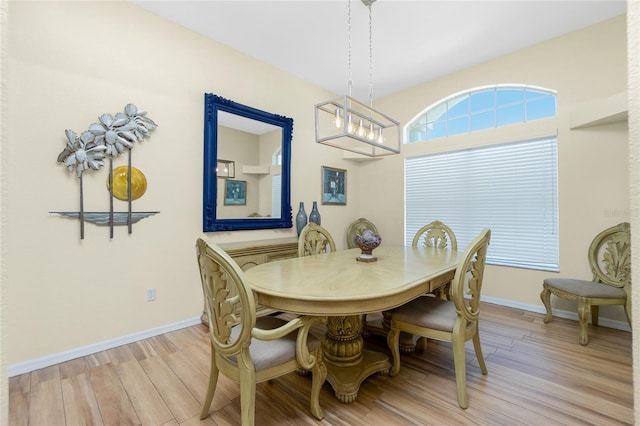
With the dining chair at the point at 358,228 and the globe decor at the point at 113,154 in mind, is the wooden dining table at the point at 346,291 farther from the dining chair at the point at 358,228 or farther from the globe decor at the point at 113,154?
the dining chair at the point at 358,228

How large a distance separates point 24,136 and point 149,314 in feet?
5.65

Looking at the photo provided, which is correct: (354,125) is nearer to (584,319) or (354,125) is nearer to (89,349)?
(584,319)

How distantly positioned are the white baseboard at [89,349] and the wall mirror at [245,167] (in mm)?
1006

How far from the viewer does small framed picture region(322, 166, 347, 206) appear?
4.27 meters

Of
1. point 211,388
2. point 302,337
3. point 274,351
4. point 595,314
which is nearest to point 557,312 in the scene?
point 595,314

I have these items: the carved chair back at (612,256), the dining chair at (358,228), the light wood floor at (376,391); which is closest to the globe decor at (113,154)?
the light wood floor at (376,391)

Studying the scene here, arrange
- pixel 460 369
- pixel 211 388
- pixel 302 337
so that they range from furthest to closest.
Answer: pixel 460 369
pixel 211 388
pixel 302 337

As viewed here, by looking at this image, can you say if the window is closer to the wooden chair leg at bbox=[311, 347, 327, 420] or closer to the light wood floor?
the light wood floor

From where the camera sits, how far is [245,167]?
325 centimetres

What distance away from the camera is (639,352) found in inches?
19.6

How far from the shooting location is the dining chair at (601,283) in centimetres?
243

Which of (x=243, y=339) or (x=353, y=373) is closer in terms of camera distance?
(x=243, y=339)

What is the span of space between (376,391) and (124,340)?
86.8 inches

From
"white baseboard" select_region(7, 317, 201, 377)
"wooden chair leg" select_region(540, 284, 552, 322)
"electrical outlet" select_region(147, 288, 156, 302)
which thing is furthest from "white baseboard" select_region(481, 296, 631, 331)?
"electrical outlet" select_region(147, 288, 156, 302)
